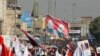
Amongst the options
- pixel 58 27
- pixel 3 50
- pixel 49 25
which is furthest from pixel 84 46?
pixel 3 50

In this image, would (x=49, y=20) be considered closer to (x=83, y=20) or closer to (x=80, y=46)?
(x=80, y=46)

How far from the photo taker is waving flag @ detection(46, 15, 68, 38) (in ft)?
84.7

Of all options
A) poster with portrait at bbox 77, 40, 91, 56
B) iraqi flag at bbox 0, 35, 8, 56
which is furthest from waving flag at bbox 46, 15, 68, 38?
iraqi flag at bbox 0, 35, 8, 56

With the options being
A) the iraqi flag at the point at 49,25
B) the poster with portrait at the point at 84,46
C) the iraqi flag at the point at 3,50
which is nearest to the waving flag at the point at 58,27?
the iraqi flag at the point at 49,25

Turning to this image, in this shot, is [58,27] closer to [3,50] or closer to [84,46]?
[84,46]

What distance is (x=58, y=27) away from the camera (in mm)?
26578

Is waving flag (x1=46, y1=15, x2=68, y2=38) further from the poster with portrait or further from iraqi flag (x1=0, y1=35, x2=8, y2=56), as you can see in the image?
iraqi flag (x1=0, y1=35, x2=8, y2=56)

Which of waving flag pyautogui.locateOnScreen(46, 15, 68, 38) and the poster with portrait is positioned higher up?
waving flag pyautogui.locateOnScreen(46, 15, 68, 38)

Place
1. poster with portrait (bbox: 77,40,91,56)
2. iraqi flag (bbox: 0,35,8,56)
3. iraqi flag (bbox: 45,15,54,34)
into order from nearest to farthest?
iraqi flag (bbox: 0,35,8,56) < poster with portrait (bbox: 77,40,91,56) < iraqi flag (bbox: 45,15,54,34)

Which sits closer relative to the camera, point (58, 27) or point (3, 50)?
point (3, 50)

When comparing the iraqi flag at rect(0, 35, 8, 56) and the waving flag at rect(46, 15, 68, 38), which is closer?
the iraqi flag at rect(0, 35, 8, 56)

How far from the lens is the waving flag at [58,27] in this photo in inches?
1016

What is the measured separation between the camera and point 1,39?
49.6 feet

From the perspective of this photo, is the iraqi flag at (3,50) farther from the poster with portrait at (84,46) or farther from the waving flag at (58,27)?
the waving flag at (58,27)
